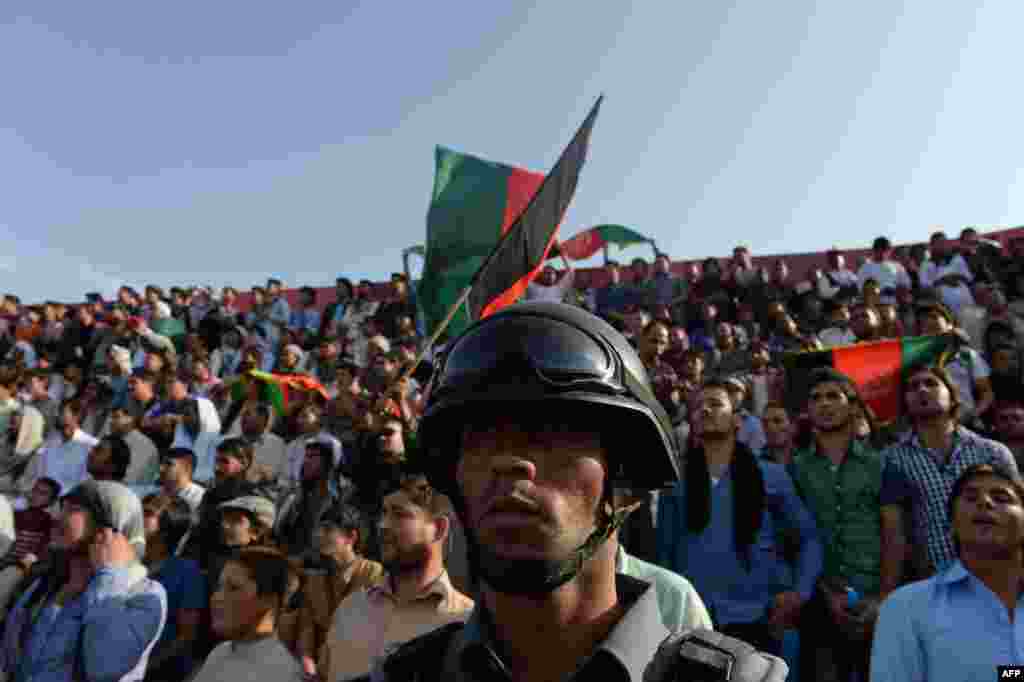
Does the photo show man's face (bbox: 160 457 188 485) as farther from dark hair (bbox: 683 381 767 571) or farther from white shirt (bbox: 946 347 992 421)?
white shirt (bbox: 946 347 992 421)

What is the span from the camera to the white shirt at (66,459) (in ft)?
25.9

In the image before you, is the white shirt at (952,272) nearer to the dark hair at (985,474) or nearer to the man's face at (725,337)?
the man's face at (725,337)

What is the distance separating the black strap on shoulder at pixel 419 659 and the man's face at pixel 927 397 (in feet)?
12.4

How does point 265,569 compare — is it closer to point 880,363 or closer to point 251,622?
point 251,622

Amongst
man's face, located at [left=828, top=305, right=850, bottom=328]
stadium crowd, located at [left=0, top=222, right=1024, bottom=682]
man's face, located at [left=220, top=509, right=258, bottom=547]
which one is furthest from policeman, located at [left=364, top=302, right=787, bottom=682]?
man's face, located at [left=828, top=305, right=850, bottom=328]

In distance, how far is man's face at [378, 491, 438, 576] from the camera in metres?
3.48

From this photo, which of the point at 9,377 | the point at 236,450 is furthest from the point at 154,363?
the point at 236,450

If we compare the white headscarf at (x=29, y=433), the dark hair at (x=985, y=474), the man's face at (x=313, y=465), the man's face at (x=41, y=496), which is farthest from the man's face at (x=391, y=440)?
the white headscarf at (x=29, y=433)

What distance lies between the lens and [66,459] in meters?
8.04

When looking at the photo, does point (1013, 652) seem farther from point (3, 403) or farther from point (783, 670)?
point (3, 403)

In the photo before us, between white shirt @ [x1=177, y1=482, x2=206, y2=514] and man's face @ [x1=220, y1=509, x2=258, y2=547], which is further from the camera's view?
white shirt @ [x1=177, y1=482, x2=206, y2=514]

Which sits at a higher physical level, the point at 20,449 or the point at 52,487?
the point at 20,449

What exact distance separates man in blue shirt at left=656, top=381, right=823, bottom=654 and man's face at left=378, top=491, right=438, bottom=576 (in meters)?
1.35

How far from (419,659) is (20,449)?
8694 mm
